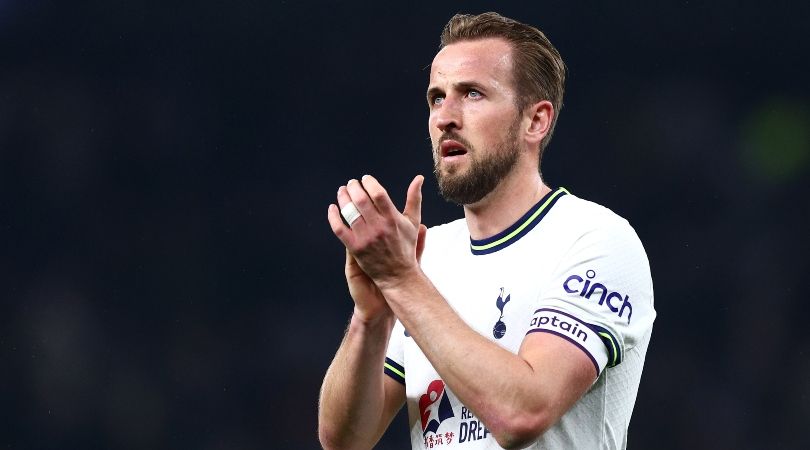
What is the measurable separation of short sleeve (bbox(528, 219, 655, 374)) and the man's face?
1.20 ft

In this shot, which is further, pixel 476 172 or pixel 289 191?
pixel 289 191

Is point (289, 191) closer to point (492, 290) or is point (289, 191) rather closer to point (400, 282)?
point (492, 290)

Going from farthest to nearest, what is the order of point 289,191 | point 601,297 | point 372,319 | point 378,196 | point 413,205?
point 289,191
point 372,319
point 601,297
point 413,205
point 378,196

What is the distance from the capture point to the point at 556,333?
2543 millimetres

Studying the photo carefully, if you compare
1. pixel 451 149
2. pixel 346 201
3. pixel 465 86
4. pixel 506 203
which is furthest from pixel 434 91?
pixel 346 201

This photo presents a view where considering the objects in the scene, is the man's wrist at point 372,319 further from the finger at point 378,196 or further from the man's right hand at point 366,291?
the finger at point 378,196

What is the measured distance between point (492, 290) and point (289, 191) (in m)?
4.19

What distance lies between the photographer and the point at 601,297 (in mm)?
2656

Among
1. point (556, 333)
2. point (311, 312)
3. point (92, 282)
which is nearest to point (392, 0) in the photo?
point (311, 312)

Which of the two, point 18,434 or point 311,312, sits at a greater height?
point 311,312

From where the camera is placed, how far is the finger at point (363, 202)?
7.82 ft

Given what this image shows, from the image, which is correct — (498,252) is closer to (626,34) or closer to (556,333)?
(556,333)

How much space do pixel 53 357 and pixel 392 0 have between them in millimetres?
3116

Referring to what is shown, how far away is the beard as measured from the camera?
117 inches
